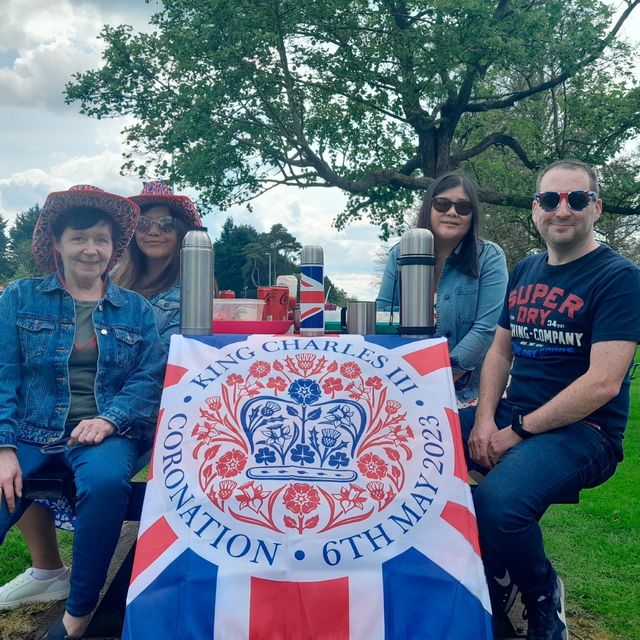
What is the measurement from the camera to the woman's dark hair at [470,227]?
3.25m

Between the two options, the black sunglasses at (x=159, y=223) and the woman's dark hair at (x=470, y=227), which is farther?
the black sunglasses at (x=159, y=223)

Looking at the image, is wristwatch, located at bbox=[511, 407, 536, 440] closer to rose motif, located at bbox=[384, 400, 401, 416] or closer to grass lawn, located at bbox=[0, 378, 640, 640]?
rose motif, located at bbox=[384, 400, 401, 416]

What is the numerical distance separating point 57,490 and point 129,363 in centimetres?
56

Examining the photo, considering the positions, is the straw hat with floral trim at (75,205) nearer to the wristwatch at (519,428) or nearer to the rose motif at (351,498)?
the rose motif at (351,498)

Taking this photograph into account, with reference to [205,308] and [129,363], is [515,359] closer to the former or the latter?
[205,308]

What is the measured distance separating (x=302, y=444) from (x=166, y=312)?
1436mm

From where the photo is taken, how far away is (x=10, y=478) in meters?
2.47

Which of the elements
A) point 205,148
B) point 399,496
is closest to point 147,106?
point 205,148

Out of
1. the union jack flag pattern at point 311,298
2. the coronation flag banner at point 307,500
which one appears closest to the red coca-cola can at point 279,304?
the union jack flag pattern at point 311,298

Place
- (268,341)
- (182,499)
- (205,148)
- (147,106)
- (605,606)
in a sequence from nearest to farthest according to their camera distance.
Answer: (182,499) < (268,341) < (605,606) < (205,148) < (147,106)

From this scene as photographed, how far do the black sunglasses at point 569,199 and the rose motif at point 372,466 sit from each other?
1239 millimetres

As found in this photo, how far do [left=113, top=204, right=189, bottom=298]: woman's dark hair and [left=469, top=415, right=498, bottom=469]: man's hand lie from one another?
1.73 metres

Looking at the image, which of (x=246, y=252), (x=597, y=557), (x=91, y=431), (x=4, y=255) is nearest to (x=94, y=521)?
(x=91, y=431)

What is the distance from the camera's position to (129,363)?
109 inches
